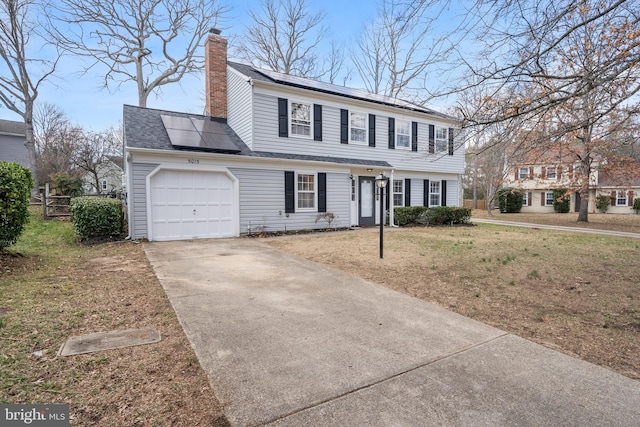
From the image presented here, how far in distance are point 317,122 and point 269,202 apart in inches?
151

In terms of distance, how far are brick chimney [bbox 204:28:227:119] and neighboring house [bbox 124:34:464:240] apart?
0.04 meters

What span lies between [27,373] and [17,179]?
5047 millimetres

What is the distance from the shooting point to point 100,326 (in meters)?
3.56

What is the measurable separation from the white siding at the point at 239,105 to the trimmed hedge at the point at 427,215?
755 cm

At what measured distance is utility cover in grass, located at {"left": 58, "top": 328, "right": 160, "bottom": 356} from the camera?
3012 mm

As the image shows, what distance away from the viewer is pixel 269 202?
11711mm

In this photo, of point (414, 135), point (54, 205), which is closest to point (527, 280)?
point (414, 135)

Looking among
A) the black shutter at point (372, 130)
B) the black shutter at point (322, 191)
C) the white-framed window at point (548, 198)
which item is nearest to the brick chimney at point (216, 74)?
the black shutter at point (322, 191)

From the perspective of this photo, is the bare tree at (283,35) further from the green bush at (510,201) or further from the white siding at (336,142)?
the green bush at (510,201)

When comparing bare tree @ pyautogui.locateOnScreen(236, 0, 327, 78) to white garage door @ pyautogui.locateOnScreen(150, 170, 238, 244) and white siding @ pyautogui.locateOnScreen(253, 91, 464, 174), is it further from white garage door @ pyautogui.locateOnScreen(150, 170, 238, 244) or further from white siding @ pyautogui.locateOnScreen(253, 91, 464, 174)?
white garage door @ pyautogui.locateOnScreen(150, 170, 238, 244)

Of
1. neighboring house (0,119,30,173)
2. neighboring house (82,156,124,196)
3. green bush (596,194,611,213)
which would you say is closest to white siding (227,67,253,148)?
neighboring house (82,156,124,196)

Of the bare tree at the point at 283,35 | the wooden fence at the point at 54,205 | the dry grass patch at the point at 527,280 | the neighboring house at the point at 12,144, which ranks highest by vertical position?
the bare tree at the point at 283,35

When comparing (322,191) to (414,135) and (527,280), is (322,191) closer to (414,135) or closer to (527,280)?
(414,135)

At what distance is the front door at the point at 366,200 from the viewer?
46.9 feet
